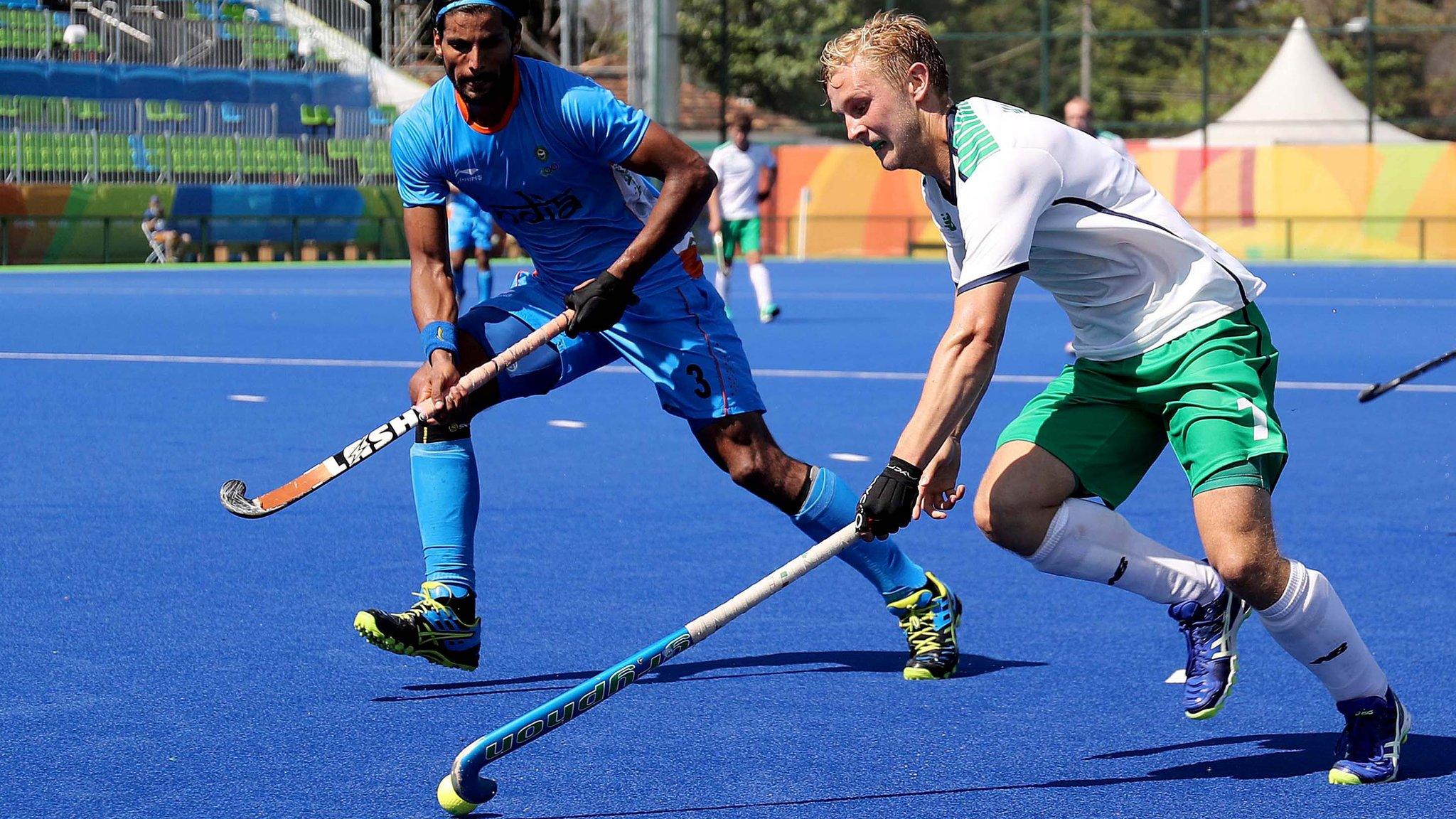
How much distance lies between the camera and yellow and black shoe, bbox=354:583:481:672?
4.57 meters

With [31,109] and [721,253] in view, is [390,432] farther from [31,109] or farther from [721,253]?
[31,109]

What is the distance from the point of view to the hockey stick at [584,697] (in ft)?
12.2

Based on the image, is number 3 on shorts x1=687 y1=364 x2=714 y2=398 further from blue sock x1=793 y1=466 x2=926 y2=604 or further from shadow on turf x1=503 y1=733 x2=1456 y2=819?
shadow on turf x1=503 y1=733 x2=1456 y2=819

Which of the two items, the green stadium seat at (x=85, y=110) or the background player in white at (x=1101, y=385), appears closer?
the background player in white at (x=1101, y=385)

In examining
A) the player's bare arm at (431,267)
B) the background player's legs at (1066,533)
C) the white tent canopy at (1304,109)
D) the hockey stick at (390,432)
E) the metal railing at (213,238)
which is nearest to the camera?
the background player's legs at (1066,533)

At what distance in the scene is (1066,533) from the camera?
4.28 metres

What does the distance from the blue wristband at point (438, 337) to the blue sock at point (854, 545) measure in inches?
39.5

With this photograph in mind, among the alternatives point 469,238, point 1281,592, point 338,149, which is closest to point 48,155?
point 338,149

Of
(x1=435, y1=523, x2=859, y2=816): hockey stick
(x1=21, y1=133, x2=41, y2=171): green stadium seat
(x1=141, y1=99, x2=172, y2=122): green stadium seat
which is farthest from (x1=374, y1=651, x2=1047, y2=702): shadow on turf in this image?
(x1=141, y1=99, x2=172, y2=122): green stadium seat

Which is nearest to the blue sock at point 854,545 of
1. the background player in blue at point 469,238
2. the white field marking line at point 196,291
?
the background player in blue at point 469,238

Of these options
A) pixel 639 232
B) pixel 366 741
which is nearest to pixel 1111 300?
pixel 639 232

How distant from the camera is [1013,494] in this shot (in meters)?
4.22

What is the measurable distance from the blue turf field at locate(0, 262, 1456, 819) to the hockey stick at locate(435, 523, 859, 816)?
98 millimetres

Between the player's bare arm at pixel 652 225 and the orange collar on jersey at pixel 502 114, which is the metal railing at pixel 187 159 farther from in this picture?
the player's bare arm at pixel 652 225
